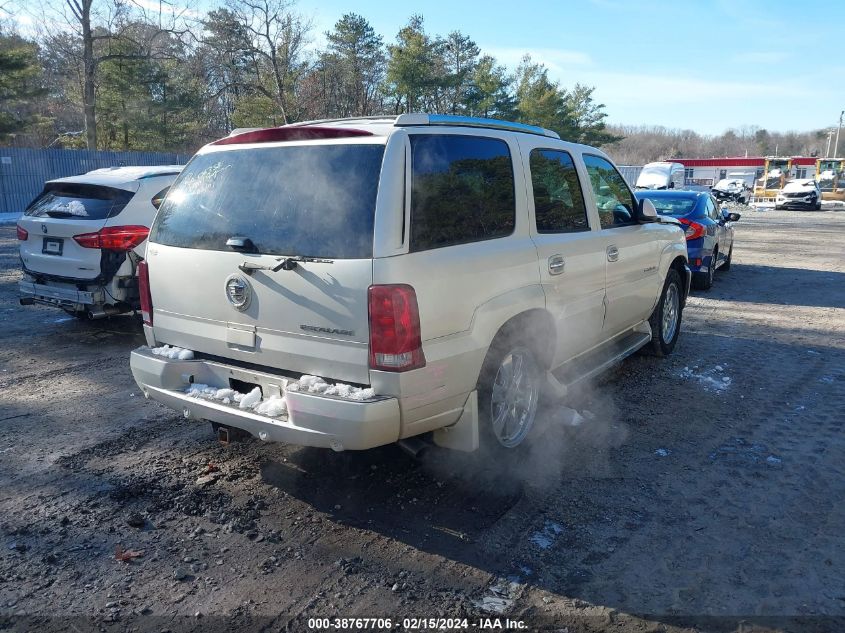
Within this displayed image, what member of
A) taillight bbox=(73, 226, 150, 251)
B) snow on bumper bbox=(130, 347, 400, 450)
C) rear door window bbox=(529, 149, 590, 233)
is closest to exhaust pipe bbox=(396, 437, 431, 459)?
snow on bumper bbox=(130, 347, 400, 450)

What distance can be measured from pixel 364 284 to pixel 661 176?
1614 inches

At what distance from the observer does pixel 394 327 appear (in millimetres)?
3125

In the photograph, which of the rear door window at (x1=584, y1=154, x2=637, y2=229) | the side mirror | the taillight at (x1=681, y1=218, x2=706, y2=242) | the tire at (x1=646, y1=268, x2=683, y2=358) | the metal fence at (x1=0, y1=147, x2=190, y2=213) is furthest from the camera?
the metal fence at (x1=0, y1=147, x2=190, y2=213)

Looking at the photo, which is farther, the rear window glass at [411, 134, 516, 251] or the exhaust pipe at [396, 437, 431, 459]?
the exhaust pipe at [396, 437, 431, 459]

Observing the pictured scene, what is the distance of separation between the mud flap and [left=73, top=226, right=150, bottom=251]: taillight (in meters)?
Result: 4.34

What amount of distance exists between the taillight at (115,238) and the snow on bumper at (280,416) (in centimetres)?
325

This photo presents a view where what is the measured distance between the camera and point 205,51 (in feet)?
116

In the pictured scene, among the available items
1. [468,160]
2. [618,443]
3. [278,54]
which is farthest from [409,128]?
[278,54]

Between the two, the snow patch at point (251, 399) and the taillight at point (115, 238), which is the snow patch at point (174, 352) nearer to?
the snow patch at point (251, 399)

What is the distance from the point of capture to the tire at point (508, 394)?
3793 mm

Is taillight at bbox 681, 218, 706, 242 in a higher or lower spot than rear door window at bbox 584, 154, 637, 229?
lower

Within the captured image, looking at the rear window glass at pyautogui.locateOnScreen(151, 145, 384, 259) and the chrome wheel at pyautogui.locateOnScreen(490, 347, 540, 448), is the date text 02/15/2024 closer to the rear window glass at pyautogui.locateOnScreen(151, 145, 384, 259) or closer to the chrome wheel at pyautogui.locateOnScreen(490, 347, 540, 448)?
the chrome wheel at pyautogui.locateOnScreen(490, 347, 540, 448)

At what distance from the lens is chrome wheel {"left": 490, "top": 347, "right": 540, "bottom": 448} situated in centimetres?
406

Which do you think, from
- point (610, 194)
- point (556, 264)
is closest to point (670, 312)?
point (610, 194)
